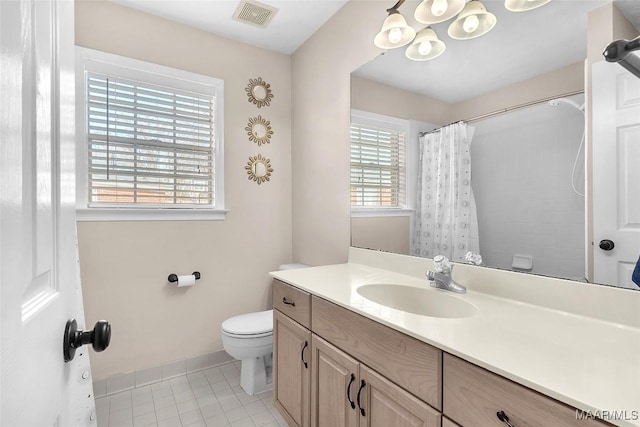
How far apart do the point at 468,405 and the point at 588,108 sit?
105 cm

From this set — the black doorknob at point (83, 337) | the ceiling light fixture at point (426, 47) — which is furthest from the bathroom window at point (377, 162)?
the black doorknob at point (83, 337)

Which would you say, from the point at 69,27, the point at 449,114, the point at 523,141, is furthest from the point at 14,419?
the point at 449,114

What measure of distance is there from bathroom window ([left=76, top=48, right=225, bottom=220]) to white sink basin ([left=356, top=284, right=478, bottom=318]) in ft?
4.79

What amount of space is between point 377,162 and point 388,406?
1.31 metres

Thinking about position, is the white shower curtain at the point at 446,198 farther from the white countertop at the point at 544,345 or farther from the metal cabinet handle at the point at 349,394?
the metal cabinet handle at the point at 349,394

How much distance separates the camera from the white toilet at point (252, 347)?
77.8 inches

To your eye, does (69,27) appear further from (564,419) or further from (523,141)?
(523,141)

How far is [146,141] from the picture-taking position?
86.2 inches

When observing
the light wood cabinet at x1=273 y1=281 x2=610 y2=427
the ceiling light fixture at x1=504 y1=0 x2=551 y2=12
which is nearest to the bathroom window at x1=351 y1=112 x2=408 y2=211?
the ceiling light fixture at x1=504 y1=0 x2=551 y2=12

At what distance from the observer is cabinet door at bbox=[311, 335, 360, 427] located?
1168 mm

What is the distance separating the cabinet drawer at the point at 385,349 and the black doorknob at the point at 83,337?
777 millimetres

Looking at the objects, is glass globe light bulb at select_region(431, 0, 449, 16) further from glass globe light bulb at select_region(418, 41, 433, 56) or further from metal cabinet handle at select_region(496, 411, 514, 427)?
metal cabinet handle at select_region(496, 411, 514, 427)

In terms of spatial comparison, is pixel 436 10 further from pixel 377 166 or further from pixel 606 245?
pixel 606 245

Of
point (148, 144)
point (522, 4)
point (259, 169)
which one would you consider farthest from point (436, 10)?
point (148, 144)
